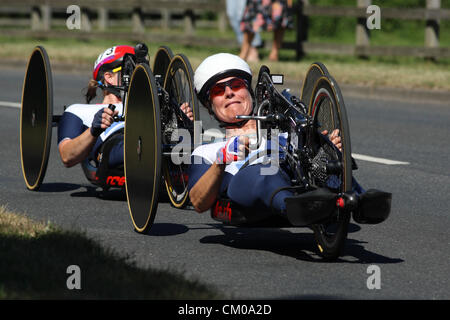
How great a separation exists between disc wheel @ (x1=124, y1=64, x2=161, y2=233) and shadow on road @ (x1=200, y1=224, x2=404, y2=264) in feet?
1.47

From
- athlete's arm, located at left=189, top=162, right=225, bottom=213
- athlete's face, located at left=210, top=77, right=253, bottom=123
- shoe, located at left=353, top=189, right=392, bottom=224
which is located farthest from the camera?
athlete's face, located at left=210, top=77, right=253, bottom=123

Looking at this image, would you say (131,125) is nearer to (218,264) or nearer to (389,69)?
(218,264)

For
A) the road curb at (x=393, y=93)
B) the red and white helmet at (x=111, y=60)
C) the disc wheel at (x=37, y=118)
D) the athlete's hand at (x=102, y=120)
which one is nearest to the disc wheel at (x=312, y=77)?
the athlete's hand at (x=102, y=120)

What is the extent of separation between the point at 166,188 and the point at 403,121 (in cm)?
544

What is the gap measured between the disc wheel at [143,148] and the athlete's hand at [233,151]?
1.69ft

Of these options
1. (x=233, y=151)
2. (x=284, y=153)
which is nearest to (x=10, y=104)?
(x=284, y=153)

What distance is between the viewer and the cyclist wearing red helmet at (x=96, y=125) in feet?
23.9

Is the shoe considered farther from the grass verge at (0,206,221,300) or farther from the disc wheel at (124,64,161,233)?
the disc wheel at (124,64,161,233)

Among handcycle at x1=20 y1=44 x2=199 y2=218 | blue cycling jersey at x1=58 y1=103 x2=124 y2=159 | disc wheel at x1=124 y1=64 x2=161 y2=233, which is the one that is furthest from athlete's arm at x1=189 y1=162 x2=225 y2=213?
blue cycling jersey at x1=58 y1=103 x2=124 y2=159

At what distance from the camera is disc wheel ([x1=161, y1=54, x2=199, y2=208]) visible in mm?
6984

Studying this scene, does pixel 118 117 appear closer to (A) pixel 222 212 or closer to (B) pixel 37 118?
(B) pixel 37 118

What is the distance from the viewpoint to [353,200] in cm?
508

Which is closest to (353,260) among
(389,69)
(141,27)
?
(389,69)

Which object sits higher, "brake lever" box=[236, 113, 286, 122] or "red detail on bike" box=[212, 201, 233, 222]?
"brake lever" box=[236, 113, 286, 122]
